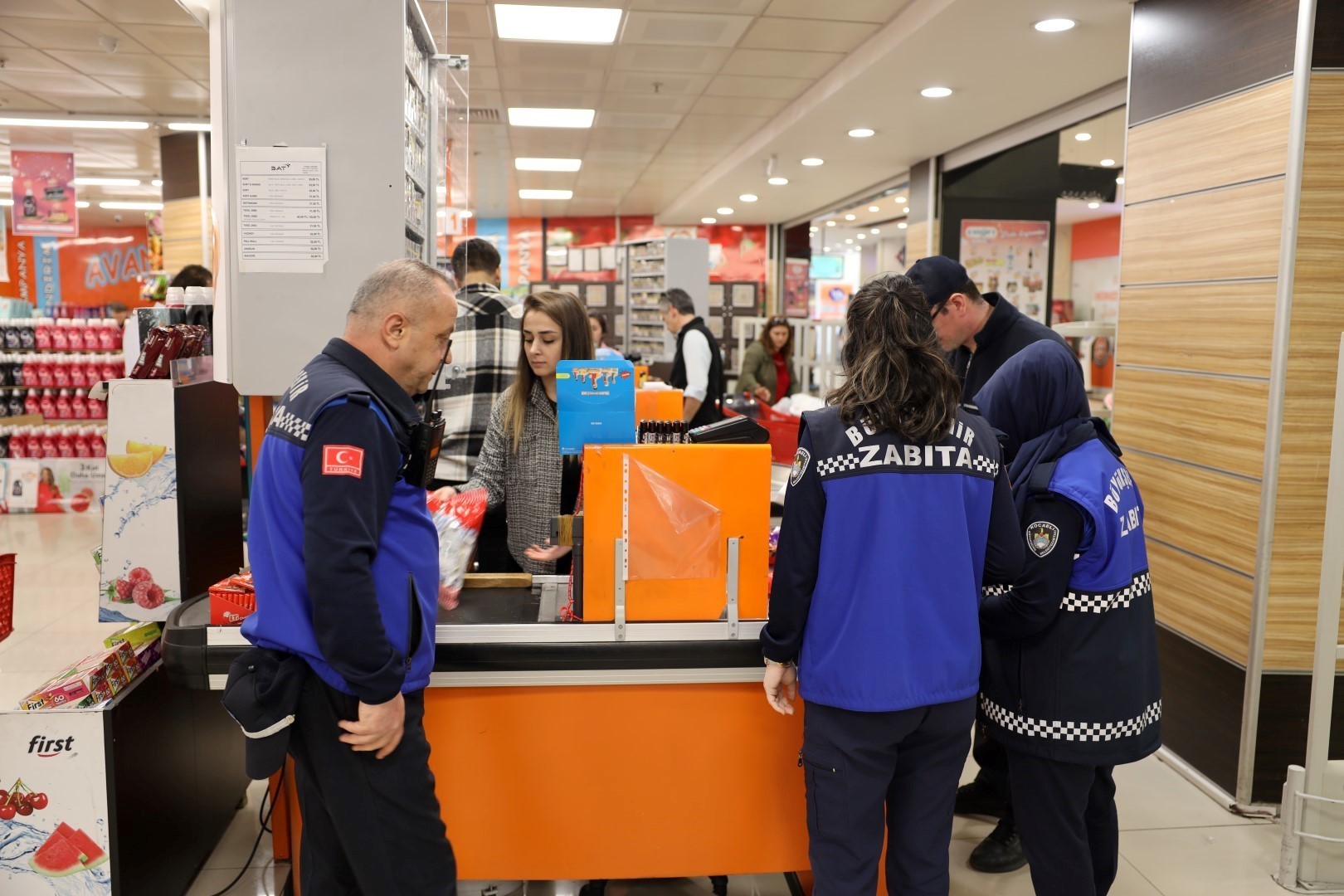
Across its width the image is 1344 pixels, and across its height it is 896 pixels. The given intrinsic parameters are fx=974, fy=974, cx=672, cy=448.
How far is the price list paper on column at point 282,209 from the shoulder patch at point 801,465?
175 centimetres

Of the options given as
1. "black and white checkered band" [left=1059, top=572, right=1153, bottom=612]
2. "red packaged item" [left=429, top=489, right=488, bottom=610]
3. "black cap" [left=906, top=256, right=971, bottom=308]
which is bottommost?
"black and white checkered band" [left=1059, top=572, right=1153, bottom=612]

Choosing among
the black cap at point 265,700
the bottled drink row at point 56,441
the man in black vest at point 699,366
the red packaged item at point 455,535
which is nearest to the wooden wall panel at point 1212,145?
the red packaged item at point 455,535

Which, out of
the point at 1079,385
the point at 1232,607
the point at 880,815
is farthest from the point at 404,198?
the point at 1232,607

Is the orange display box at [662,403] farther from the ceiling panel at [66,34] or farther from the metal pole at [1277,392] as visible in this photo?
the ceiling panel at [66,34]

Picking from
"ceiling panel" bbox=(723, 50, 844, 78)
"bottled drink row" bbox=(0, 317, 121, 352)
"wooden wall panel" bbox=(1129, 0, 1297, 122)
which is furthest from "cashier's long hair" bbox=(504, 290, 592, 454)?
"bottled drink row" bbox=(0, 317, 121, 352)

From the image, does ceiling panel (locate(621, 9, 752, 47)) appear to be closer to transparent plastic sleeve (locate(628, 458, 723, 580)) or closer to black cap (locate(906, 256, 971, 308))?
black cap (locate(906, 256, 971, 308))

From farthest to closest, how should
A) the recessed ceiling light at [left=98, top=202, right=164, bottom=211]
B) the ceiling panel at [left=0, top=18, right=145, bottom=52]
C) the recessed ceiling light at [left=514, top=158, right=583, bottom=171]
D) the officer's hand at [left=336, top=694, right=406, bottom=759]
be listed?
the recessed ceiling light at [left=98, top=202, right=164, bottom=211] < the recessed ceiling light at [left=514, top=158, right=583, bottom=171] < the ceiling panel at [left=0, top=18, right=145, bottom=52] < the officer's hand at [left=336, top=694, right=406, bottom=759]

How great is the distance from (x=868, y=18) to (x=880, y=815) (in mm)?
4913

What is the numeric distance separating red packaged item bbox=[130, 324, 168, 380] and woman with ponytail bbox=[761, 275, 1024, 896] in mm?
2017

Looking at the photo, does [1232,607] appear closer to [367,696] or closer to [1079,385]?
[1079,385]

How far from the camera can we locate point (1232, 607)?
365 centimetres

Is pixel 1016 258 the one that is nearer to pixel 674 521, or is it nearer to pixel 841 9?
pixel 841 9

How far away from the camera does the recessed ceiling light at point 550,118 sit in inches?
332

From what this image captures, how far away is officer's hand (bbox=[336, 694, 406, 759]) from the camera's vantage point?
187 centimetres
